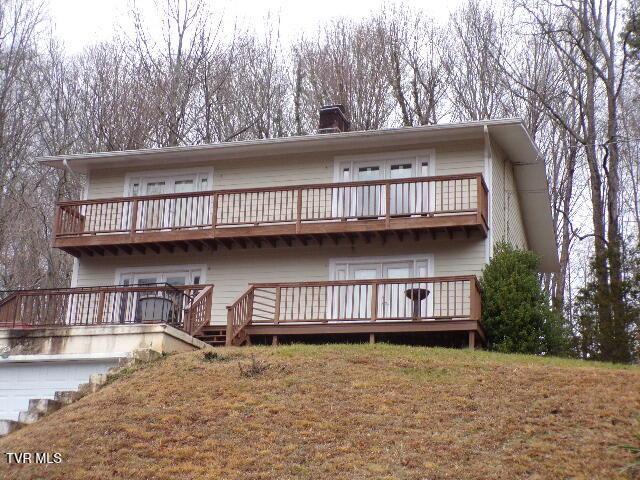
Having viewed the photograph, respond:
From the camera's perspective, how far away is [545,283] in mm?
38469

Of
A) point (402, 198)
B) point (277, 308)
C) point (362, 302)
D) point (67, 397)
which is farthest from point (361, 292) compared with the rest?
point (67, 397)

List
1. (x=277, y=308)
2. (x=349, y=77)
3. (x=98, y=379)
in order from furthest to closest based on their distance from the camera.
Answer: (x=349, y=77)
(x=277, y=308)
(x=98, y=379)

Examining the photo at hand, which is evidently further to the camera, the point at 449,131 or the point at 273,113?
the point at 273,113

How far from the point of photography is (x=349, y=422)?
554 inches

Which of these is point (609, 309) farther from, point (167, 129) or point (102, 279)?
point (167, 129)

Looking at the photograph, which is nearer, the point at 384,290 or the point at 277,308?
the point at 384,290

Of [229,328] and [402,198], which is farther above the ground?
[402,198]

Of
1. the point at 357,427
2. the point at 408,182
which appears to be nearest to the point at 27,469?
the point at 357,427

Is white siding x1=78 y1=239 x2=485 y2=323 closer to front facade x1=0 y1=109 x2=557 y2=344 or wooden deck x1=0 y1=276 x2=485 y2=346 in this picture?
front facade x1=0 y1=109 x2=557 y2=344

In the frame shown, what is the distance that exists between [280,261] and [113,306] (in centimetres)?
472

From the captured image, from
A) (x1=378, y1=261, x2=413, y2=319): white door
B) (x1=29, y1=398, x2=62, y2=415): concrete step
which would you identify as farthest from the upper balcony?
(x1=29, y1=398, x2=62, y2=415): concrete step

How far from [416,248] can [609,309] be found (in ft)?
16.0

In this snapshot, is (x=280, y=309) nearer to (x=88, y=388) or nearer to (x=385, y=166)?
(x=385, y=166)

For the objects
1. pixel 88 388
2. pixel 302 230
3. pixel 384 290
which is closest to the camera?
pixel 88 388
